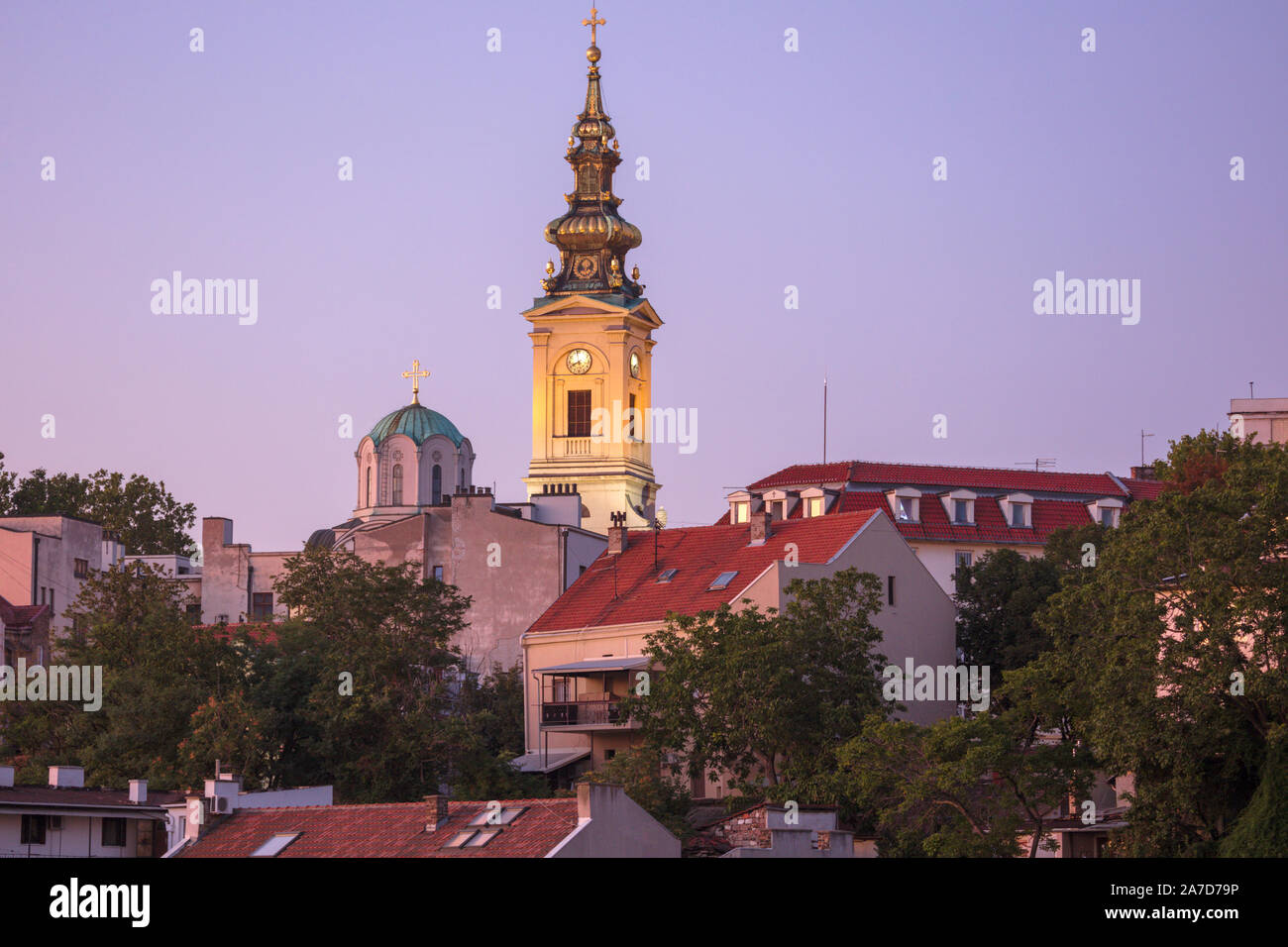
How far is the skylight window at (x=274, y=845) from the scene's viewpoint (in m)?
53.8

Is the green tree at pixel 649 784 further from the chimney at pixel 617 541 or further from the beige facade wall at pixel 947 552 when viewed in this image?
the beige facade wall at pixel 947 552

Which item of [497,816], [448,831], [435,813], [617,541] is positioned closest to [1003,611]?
[617,541]

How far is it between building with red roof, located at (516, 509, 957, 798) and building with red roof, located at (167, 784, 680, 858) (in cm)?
1903

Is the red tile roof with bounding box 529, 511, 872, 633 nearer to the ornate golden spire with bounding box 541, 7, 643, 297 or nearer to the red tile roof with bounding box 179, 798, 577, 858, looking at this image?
the red tile roof with bounding box 179, 798, 577, 858

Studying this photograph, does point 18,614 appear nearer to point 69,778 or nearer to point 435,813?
point 69,778

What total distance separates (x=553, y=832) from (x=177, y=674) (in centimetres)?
2814

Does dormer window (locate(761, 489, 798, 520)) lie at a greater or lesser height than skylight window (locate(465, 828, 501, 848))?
greater

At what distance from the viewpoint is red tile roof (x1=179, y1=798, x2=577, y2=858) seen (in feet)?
168

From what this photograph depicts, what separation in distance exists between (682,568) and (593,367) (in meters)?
57.9

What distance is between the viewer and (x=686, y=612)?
79125 millimetres

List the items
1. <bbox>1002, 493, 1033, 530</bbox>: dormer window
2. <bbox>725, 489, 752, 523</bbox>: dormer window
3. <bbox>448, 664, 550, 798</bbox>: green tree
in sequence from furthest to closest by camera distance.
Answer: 1. <bbox>725, 489, 752, 523</bbox>: dormer window
2. <bbox>1002, 493, 1033, 530</bbox>: dormer window
3. <bbox>448, 664, 550, 798</bbox>: green tree

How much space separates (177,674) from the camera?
7594 centimetres

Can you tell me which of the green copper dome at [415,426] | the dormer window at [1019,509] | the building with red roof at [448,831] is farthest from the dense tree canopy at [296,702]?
the green copper dome at [415,426]

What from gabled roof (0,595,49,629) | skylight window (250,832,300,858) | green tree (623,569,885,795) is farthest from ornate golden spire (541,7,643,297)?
skylight window (250,832,300,858)
